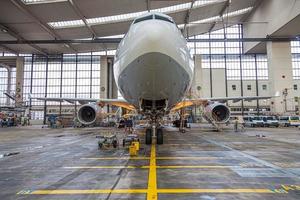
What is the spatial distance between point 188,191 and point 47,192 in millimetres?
2167

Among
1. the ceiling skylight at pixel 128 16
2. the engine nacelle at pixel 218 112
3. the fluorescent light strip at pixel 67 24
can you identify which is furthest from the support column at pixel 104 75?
the engine nacelle at pixel 218 112

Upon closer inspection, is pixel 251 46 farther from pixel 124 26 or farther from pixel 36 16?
pixel 36 16

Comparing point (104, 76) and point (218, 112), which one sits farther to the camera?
point (104, 76)

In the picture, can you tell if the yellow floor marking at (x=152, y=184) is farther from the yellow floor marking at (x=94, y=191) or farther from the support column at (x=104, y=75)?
the support column at (x=104, y=75)

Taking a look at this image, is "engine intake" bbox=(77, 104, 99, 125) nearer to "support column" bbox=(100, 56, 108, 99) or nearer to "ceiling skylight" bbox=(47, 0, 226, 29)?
"ceiling skylight" bbox=(47, 0, 226, 29)

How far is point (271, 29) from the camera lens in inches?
1423

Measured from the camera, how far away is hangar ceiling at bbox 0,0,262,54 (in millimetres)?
28047

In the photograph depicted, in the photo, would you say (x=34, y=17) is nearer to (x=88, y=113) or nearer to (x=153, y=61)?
(x=88, y=113)

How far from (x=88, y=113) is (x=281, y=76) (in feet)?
105

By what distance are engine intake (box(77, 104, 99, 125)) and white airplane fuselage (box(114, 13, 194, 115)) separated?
9.11 m


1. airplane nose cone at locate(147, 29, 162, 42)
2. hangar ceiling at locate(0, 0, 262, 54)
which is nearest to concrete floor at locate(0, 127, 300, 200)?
airplane nose cone at locate(147, 29, 162, 42)

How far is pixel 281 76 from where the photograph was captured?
122 ft

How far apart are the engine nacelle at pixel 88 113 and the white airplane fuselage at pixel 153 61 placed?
9061 millimetres

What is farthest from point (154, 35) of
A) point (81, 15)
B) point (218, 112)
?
point (81, 15)
